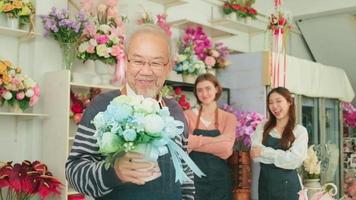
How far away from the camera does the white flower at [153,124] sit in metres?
0.91

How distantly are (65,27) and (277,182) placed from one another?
179 cm

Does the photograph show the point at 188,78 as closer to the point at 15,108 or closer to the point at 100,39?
the point at 100,39

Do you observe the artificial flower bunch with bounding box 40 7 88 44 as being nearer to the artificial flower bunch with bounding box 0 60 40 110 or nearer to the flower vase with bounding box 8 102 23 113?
the artificial flower bunch with bounding box 0 60 40 110

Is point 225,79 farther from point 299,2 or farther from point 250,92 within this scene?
point 299,2

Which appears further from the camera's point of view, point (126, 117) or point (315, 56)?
point (315, 56)

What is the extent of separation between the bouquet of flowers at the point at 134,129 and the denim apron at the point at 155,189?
0.13m

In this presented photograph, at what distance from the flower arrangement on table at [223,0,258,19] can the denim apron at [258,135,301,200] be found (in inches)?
66.8

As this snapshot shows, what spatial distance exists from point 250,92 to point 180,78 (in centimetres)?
74

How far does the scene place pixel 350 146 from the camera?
556cm

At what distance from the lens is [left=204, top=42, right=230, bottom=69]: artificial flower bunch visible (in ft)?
12.9

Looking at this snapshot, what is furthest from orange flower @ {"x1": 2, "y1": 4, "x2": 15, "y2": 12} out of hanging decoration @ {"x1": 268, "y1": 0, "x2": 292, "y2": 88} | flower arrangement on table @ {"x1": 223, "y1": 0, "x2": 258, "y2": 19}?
flower arrangement on table @ {"x1": 223, "y1": 0, "x2": 258, "y2": 19}

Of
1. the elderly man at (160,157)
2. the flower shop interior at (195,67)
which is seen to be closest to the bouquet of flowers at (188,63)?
the flower shop interior at (195,67)

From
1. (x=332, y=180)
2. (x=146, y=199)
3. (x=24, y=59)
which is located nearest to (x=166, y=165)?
(x=146, y=199)

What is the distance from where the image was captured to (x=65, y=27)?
2848 mm
